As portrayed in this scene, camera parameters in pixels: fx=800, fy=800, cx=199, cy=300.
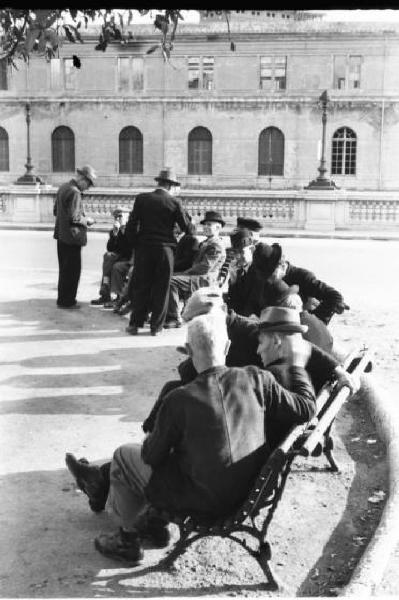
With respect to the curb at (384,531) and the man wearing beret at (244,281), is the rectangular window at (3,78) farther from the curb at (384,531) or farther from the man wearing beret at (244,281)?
the curb at (384,531)

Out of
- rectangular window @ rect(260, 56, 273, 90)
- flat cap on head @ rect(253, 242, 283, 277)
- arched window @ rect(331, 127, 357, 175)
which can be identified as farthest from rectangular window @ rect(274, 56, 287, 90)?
flat cap on head @ rect(253, 242, 283, 277)

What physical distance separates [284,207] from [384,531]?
2425 cm

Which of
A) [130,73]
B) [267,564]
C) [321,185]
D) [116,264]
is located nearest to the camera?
[267,564]

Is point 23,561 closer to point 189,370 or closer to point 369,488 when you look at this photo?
point 189,370

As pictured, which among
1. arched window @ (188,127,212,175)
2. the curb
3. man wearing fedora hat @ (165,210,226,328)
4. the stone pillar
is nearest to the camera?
the curb

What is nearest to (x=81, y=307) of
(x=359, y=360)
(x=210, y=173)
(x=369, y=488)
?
(x=359, y=360)

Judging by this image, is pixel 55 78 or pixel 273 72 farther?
pixel 55 78

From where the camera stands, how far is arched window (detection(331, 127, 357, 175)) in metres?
45.2

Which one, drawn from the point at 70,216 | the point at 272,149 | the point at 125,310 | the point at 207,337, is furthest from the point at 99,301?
the point at 272,149

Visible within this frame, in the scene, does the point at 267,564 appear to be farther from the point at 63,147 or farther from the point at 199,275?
the point at 63,147

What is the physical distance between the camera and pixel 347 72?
44.8m

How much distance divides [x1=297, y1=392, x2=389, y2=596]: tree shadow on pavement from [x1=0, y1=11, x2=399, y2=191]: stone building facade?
39467mm

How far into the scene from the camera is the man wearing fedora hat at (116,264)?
38.5ft

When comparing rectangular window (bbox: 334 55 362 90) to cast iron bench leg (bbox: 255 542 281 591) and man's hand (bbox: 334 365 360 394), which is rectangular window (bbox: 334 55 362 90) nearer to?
man's hand (bbox: 334 365 360 394)
